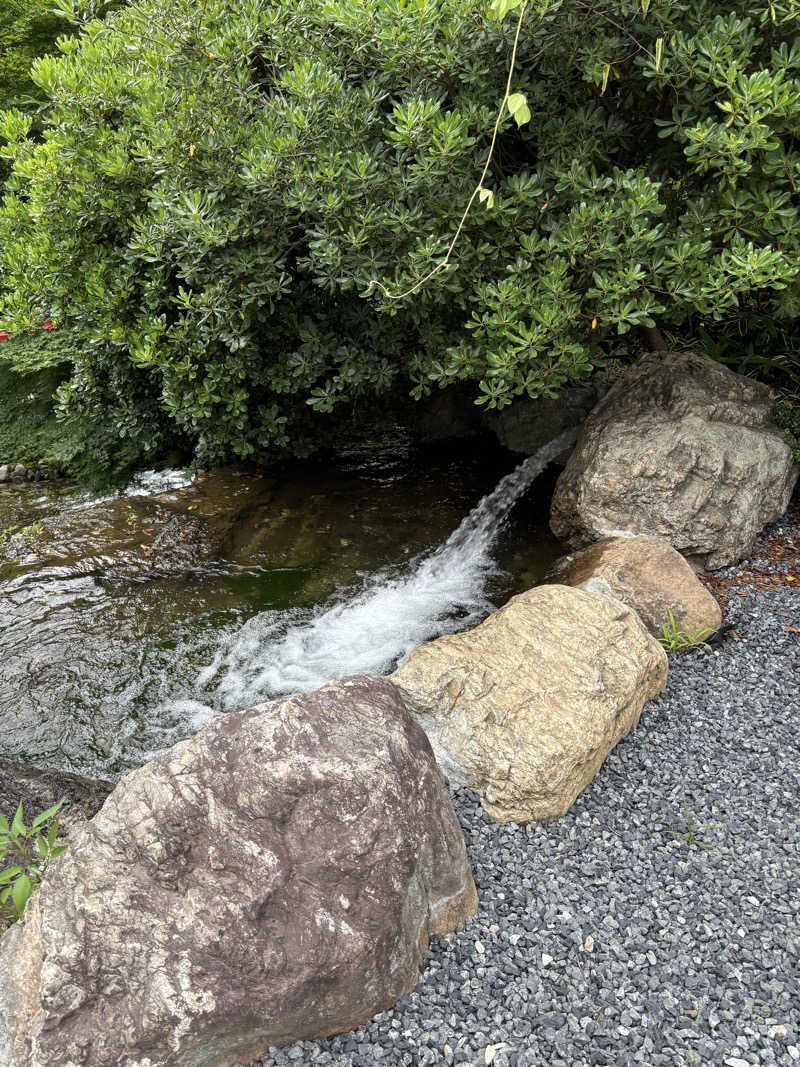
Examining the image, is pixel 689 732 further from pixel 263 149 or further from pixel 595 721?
pixel 263 149

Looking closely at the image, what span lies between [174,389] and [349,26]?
3107 millimetres

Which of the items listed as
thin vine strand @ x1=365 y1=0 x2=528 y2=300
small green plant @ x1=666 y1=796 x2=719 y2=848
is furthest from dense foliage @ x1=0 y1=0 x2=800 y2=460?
small green plant @ x1=666 y1=796 x2=719 y2=848

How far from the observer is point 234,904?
2287 mm

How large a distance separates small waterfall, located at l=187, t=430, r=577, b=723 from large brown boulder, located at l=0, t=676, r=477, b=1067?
1919 millimetres

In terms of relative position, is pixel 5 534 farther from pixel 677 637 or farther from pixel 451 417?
pixel 677 637

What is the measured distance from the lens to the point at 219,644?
4922 mm

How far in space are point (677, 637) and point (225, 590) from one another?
3.22 m

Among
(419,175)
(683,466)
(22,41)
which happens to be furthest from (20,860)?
(22,41)

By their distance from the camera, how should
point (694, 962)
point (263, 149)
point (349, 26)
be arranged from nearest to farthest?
1. point (694, 962)
2. point (349, 26)
3. point (263, 149)

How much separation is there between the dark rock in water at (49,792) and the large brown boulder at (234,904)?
0.91m

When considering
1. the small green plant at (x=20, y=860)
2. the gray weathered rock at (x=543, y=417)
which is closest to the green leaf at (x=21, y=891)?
the small green plant at (x=20, y=860)

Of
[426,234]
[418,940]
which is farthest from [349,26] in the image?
[418,940]

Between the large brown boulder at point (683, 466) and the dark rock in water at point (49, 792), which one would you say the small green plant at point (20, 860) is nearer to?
the dark rock in water at point (49, 792)

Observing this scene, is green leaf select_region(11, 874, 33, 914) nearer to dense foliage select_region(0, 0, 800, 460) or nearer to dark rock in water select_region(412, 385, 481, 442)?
dense foliage select_region(0, 0, 800, 460)
